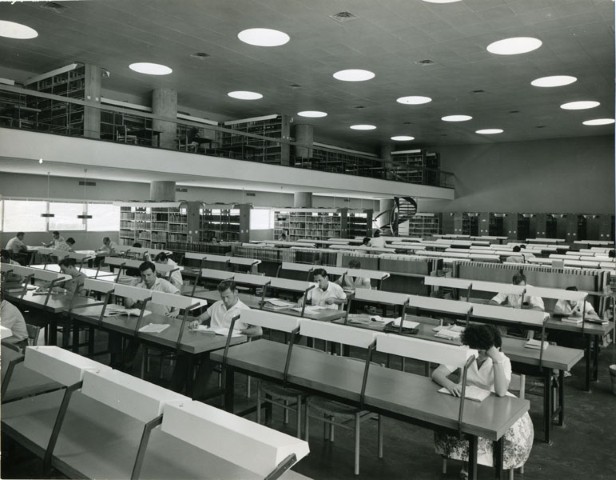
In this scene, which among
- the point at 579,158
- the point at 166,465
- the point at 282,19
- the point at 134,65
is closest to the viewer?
the point at 166,465

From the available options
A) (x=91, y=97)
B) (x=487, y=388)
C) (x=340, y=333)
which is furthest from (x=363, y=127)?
(x=487, y=388)

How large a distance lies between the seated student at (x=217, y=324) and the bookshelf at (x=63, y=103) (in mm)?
7314

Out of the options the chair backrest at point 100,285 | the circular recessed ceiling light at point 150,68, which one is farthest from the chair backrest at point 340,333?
the circular recessed ceiling light at point 150,68

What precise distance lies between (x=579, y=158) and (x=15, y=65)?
1905 centimetres

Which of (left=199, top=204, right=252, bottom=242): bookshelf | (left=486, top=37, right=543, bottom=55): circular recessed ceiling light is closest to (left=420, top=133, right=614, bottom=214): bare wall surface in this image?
(left=486, top=37, right=543, bottom=55): circular recessed ceiling light

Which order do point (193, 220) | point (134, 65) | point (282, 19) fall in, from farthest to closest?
point (193, 220)
point (134, 65)
point (282, 19)

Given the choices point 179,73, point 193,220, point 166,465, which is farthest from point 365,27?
point 166,465

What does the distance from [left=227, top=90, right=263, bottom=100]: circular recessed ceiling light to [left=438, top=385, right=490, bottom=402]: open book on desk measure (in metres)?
11.2

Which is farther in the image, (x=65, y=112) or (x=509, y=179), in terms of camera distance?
(x=509, y=179)

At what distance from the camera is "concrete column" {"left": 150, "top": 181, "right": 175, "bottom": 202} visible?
13320 mm

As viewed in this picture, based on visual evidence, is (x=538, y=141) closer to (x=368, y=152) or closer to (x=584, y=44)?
(x=368, y=152)

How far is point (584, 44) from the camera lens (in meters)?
8.81

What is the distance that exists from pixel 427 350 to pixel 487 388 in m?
0.62

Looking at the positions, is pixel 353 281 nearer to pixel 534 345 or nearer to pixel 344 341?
pixel 534 345
